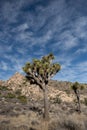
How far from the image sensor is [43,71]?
1914 cm

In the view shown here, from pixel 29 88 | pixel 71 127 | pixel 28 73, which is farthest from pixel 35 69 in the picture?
pixel 29 88

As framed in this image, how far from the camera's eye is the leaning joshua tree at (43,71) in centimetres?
1923

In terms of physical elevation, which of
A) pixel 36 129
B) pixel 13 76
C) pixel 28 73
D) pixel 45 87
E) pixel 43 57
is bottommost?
pixel 36 129

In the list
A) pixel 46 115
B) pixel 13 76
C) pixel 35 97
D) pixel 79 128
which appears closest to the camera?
pixel 79 128

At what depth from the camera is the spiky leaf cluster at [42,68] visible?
63.1 feet

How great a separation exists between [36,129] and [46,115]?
295 inches

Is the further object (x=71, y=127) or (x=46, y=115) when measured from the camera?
(x=46, y=115)

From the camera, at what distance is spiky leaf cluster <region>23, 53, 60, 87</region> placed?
19.2 metres

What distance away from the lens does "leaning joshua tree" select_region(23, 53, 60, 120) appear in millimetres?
19234

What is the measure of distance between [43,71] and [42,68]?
0.31 m

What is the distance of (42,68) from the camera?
19.2 m

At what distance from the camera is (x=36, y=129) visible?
1085 centimetres

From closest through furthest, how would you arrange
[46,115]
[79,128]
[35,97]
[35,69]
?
[79,128], [46,115], [35,69], [35,97]

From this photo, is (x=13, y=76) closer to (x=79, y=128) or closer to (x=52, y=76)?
(x=52, y=76)
